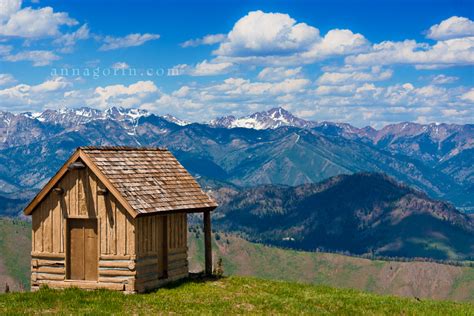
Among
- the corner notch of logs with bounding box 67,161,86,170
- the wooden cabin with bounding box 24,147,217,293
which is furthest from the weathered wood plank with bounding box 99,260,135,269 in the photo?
the corner notch of logs with bounding box 67,161,86,170

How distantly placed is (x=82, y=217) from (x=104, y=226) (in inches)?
56.7

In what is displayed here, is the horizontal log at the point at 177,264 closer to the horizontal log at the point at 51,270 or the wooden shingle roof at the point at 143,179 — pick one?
the wooden shingle roof at the point at 143,179

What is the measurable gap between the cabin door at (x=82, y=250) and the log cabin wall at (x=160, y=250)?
2.44m

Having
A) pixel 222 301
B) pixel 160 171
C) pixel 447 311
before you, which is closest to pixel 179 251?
pixel 160 171

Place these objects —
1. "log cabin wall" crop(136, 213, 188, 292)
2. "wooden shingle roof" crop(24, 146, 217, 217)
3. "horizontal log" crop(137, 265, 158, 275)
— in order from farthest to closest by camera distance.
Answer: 1. "wooden shingle roof" crop(24, 146, 217, 217)
2. "log cabin wall" crop(136, 213, 188, 292)
3. "horizontal log" crop(137, 265, 158, 275)

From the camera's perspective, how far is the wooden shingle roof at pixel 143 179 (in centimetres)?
3772

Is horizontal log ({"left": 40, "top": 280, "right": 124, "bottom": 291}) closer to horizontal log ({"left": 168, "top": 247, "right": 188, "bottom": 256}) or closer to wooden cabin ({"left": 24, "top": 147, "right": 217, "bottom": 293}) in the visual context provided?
wooden cabin ({"left": 24, "top": 147, "right": 217, "bottom": 293})

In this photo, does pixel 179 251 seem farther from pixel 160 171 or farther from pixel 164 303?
pixel 164 303

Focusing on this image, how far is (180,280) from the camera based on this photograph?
41312 mm

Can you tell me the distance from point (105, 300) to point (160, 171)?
34.6ft

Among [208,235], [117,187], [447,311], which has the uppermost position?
[117,187]

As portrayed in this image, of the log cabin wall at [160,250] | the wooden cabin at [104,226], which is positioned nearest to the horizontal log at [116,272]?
the wooden cabin at [104,226]

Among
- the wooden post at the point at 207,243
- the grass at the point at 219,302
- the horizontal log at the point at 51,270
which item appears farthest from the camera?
the wooden post at the point at 207,243

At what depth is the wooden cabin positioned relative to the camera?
37156 mm
